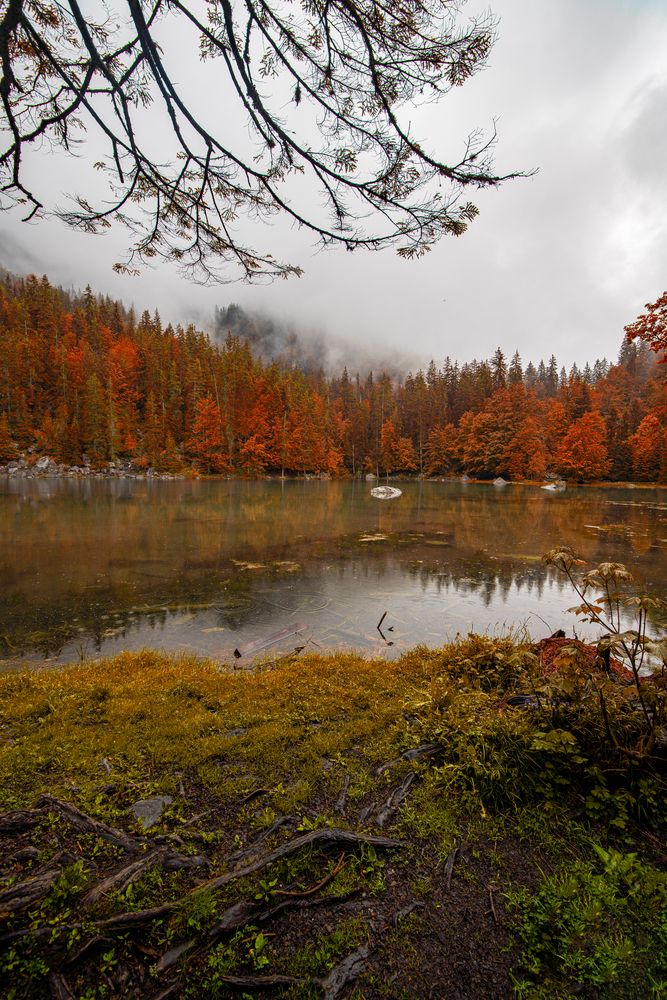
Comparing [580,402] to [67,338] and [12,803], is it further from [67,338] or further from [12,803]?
[67,338]

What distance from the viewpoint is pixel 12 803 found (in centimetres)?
295

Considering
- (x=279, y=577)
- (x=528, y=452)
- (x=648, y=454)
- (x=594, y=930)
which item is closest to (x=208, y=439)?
(x=528, y=452)

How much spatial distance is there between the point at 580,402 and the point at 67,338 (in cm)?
8757

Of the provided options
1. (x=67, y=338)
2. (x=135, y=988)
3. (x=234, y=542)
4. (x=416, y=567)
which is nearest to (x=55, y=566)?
(x=234, y=542)

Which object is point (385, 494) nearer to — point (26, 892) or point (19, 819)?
point (19, 819)

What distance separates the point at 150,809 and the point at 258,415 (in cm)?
7066

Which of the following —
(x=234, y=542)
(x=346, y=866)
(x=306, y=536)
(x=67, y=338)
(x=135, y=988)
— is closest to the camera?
(x=135, y=988)

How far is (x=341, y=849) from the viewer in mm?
2666

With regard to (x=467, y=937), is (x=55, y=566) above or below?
below

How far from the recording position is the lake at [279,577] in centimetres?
830

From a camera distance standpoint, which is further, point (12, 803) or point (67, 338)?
point (67, 338)

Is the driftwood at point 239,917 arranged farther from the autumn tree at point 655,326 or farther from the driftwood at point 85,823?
the autumn tree at point 655,326

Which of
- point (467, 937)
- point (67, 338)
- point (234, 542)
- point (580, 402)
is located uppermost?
point (67, 338)

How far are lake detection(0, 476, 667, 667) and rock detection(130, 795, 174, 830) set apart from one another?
149 inches
